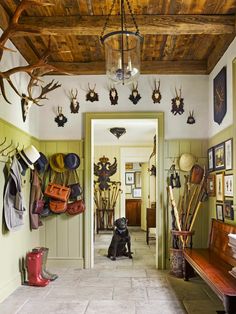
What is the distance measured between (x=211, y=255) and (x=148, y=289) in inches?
35.8

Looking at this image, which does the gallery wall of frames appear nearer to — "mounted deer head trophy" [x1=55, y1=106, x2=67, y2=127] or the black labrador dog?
the black labrador dog

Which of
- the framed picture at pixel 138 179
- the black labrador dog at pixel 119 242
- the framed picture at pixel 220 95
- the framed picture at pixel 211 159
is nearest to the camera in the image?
the framed picture at pixel 220 95

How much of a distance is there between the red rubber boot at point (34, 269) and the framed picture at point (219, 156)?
8.88 ft

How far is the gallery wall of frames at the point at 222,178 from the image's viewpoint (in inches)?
183

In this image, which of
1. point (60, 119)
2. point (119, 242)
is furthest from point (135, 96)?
point (119, 242)

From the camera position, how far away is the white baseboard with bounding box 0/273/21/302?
14.0 ft

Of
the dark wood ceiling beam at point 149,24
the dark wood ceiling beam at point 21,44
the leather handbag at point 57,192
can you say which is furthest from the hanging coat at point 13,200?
the dark wood ceiling beam at point 149,24

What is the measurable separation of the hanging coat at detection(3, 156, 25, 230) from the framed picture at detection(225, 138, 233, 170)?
2591 mm

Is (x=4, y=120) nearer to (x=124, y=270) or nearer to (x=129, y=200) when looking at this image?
(x=124, y=270)

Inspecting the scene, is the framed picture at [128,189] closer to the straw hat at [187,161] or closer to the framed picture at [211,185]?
the straw hat at [187,161]

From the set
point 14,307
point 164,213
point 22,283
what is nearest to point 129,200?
point 164,213

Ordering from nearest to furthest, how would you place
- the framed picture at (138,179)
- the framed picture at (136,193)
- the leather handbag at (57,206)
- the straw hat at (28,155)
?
the straw hat at (28,155)
the leather handbag at (57,206)
the framed picture at (136,193)
the framed picture at (138,179)

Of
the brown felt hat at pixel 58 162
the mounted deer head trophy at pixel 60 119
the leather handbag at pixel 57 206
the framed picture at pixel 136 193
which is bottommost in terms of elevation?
the framed picture at pixel 136 193

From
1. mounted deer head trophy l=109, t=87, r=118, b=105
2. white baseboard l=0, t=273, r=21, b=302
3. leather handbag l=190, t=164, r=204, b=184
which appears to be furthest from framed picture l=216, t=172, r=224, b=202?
white baseboard l=0, t=273, r=21, b=302
